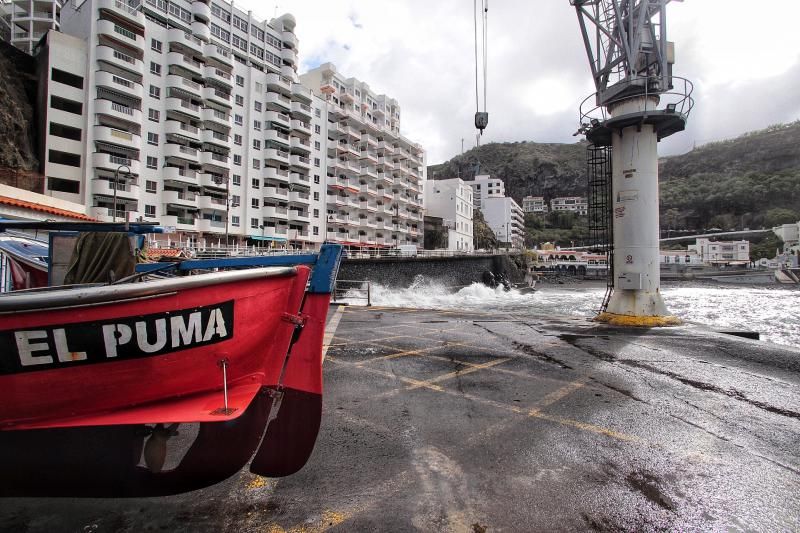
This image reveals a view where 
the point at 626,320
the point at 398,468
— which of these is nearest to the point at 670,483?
the point at 398,468

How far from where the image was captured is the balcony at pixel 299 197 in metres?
48.1

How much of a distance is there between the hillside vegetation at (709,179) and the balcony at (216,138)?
128m

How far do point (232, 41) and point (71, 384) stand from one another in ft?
188

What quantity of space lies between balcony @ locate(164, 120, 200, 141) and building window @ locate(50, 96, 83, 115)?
21.2 ft

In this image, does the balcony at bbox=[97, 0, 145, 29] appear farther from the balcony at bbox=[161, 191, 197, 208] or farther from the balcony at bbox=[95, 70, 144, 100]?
the balcony at bbox=[161, 191, 197, 208]

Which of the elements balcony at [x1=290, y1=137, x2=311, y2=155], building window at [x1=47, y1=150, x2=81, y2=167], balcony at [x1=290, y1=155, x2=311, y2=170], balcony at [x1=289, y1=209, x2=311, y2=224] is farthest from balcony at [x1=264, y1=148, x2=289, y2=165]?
building window at [x1=47, y1=150, x2=81, y2=167]

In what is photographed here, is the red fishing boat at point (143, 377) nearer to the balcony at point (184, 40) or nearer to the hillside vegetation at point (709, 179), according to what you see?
the balcony at point (184, 40)

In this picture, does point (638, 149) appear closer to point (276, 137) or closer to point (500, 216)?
point (276, 137)

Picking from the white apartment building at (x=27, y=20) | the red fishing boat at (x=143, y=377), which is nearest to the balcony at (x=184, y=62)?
the white apartment building at (x=27, y=20)

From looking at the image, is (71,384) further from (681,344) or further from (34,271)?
(681,344)

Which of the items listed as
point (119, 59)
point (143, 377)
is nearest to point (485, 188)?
point (119, 59)

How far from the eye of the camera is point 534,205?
572 feet

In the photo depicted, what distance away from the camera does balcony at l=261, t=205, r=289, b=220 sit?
44.8 m

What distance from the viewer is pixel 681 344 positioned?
8.92 m
